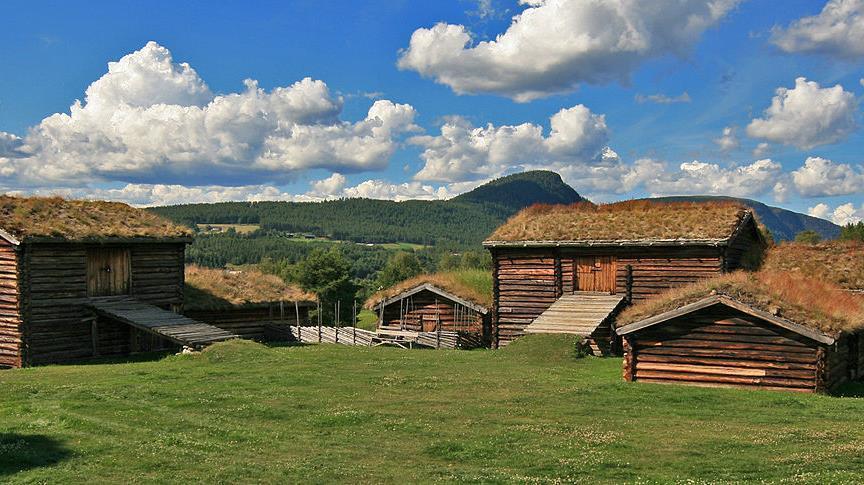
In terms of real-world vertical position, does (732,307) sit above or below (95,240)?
below

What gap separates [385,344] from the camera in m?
39.2

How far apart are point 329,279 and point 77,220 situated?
60.7m

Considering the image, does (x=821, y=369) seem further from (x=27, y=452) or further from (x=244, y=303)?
(x=244, y=303)

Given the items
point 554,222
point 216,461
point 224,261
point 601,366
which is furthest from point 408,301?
point 224,261

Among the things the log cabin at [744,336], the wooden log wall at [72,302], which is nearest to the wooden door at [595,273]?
the log cabin at [744,336]

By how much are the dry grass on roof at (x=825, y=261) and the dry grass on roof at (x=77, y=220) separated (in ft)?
99.2

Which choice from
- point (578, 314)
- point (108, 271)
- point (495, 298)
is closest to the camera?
point (108, 271)

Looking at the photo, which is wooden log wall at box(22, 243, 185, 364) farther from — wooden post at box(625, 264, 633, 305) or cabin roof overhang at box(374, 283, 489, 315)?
wooden post at box(625, 264, 633, 305)

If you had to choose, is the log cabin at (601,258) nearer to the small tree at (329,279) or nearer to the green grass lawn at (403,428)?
the green grass lawn at (403,428)

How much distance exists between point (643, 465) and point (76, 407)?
566 inches

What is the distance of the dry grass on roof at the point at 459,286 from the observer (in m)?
Result: 42.7

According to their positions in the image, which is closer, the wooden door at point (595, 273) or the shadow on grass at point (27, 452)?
the shadow on grass at point (27, 452)

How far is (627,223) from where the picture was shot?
38625 mm

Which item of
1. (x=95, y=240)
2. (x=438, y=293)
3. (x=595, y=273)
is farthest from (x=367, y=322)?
(x=95, y=240)
